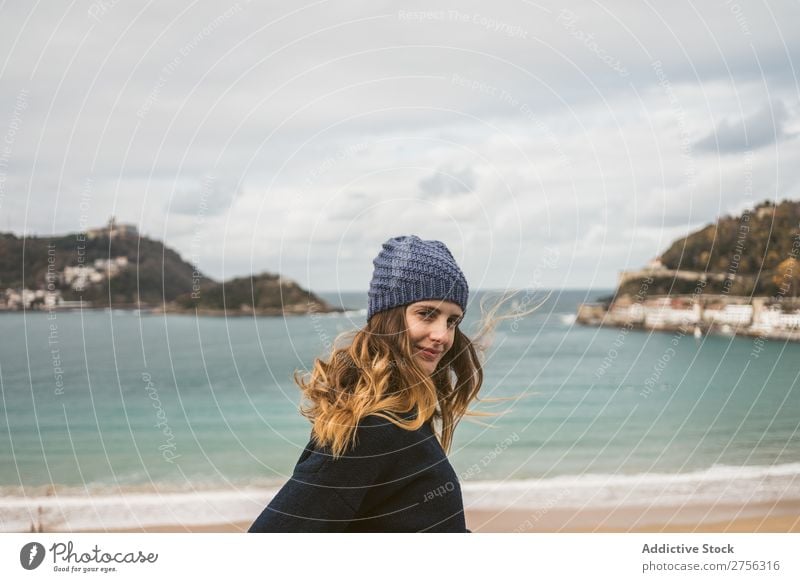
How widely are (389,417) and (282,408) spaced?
20.9 feet

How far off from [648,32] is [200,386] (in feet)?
23.0

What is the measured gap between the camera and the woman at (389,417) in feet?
6.11

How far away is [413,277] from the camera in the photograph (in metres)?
2.08

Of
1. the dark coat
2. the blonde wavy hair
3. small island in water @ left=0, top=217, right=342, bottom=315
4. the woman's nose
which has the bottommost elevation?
the dark coat

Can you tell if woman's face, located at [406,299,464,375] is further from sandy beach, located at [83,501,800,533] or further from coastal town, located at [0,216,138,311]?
coastal town, located at [0,216,138,311]

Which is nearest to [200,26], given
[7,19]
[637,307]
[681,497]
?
[7,19]

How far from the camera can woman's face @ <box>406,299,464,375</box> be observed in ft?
6.89

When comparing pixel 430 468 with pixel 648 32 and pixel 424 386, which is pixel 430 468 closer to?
pixel 424 386

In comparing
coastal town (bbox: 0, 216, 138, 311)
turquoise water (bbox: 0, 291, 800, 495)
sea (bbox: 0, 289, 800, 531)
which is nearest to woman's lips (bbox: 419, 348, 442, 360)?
sea (bbox: 0, 289, 800, 531)

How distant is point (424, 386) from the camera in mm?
2045

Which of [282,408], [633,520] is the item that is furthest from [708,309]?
[282,408]

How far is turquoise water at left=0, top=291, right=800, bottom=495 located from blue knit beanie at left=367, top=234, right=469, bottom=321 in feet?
5.17

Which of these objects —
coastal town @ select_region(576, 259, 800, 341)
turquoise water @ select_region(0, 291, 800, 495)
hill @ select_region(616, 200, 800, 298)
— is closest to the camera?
hill @ select_region(616, 200, 800, 298)

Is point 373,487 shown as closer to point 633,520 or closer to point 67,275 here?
point 67,275
